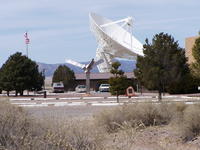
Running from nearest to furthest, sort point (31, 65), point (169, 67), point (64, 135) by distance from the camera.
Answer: point (64, 135)
point (169, 67)
point (31, 65)

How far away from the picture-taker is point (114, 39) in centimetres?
7769

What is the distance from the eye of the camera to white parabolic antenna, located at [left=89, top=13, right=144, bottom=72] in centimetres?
7588

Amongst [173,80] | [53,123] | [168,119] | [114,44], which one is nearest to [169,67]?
[173,80]

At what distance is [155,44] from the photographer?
130 ft

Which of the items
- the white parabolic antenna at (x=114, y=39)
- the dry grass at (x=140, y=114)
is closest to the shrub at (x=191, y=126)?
the dry grass at (x=140, y=114)

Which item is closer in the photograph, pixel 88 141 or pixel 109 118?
pixel 88 141

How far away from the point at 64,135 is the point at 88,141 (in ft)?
1.34

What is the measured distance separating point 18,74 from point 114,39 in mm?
24052

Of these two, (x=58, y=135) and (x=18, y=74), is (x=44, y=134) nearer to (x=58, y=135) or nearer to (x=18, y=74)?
(x=58, y=135)

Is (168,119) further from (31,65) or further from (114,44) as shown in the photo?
(114,44)

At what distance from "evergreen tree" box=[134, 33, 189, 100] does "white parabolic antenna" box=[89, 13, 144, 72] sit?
111 feet

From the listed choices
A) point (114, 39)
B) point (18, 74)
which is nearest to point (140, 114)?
point (18, 74)

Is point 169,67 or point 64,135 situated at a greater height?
point 169,67

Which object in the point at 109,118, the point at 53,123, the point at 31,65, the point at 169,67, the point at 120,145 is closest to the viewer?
Result: the point at 120,145
